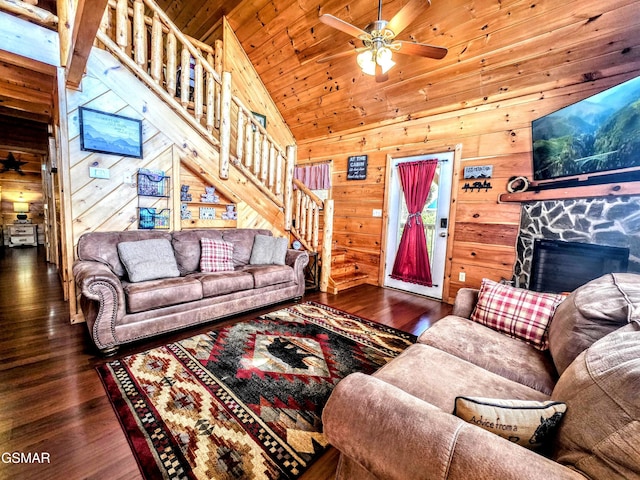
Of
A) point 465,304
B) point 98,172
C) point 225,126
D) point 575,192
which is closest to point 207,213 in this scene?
point 225,126

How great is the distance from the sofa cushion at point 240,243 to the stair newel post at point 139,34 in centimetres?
206

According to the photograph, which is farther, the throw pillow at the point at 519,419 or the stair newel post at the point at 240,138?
the stair newel post at the point at 240,138

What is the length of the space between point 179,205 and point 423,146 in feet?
11.2

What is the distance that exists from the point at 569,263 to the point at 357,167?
314 centimetres

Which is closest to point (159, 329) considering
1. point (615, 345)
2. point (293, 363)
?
point (293, 363)

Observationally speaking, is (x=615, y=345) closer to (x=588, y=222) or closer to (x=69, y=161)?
(x=588, y=222)

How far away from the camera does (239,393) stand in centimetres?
175

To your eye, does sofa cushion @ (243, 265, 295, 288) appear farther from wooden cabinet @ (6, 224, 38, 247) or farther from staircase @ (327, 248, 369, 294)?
wooden cabinet @ (6, 224, 38, 247)

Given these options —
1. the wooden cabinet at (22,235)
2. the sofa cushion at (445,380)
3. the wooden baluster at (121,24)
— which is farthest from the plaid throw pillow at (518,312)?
the wooden cabinet at (22,235)

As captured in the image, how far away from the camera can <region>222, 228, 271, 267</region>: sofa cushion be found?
3.55m

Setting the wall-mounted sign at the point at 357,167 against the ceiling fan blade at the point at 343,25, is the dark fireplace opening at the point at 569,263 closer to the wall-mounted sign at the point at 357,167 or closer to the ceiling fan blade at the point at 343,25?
the wall-mounted sign at the point at 357,167

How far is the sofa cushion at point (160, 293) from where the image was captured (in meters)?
2.30

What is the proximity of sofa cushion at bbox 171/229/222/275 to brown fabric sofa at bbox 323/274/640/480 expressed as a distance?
254 cm

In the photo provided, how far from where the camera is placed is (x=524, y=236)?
3186 mm
